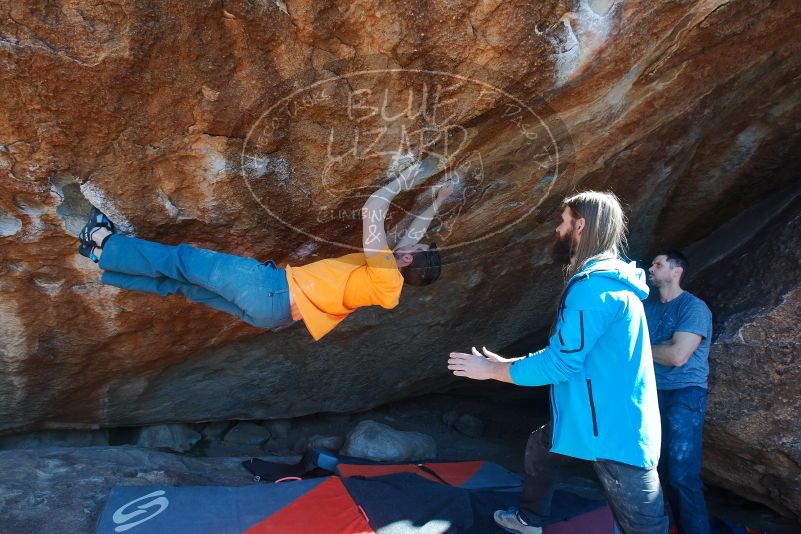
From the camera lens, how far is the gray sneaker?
2916 mm

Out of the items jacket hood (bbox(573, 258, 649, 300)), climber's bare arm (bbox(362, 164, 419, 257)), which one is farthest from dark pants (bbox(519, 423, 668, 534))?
climber's bare arm (bbox(362, 164, 419, 257))

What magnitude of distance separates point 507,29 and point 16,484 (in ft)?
9.66

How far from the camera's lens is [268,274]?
288 centimetres

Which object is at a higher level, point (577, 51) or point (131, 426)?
point (577, 51)

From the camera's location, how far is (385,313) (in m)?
4.25

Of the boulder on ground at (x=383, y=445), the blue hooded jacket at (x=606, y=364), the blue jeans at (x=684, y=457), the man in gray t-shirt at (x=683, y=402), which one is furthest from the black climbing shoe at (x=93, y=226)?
the blue jeans at (x=684, y=457)

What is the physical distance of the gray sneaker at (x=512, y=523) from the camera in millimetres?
2916

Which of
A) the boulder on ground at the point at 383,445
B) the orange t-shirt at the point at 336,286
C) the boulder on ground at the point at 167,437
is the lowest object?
the boulder on ground at the point at 383,445

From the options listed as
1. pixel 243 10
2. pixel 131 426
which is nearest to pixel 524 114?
pixel 243 10

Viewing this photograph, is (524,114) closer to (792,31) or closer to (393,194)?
(393,194)

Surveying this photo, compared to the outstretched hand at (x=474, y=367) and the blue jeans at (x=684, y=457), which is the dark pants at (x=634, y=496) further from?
the blue jeans at (x=684, y=457)

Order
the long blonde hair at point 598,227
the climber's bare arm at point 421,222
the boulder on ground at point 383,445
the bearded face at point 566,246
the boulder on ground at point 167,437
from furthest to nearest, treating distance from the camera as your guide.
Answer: the boulder on ground at point 167,437 < the boulder on ground at point 383,445 < the climber's bare arm at point 421,222 < the bearded face at point 566,246 < the long blonde hair at point 598,227

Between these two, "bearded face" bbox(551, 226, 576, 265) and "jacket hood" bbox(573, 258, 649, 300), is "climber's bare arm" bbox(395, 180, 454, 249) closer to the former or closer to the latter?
"bearded face" bbox(551, 226, 576, 265)

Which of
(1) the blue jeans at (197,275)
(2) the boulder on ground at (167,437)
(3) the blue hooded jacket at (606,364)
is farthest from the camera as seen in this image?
(2) the boulder on ground at (167,437)
